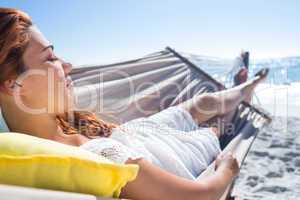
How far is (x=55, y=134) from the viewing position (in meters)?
0.93

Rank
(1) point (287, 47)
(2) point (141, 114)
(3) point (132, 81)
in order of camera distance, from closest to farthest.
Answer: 1. (2) point (141, 114)
2. (3) point (132, 81)
3. (1) point (287, 47)

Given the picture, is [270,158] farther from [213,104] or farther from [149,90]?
[149,90]

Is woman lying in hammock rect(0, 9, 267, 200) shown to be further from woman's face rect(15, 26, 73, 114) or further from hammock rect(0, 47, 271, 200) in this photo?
hammock rect(0, 47, 271, 200)

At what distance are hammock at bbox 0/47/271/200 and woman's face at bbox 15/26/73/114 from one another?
0.73 metres

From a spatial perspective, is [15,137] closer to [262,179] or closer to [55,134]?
[55,134]

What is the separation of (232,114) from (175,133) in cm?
80

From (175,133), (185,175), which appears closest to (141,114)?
(175,133)

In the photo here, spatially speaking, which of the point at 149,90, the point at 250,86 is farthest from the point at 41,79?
the point at 250,86

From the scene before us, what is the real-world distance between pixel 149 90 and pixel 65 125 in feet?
3.52

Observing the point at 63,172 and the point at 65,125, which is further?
the point at 65,125

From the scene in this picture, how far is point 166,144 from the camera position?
3.70ft

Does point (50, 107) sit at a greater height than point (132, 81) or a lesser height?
greater

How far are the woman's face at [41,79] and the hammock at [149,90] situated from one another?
726 mm

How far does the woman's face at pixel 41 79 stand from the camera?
844mm
